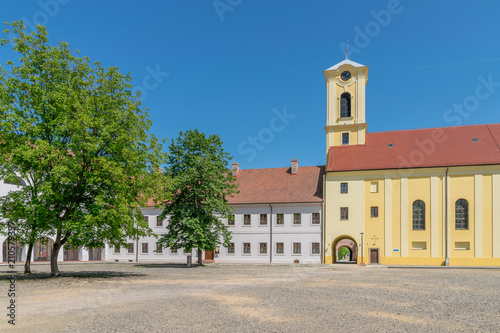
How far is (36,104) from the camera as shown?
21.4 meters

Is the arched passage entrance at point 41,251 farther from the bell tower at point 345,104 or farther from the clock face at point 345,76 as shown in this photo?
the clock face at point 345,76

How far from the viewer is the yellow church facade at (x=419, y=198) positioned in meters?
41.1

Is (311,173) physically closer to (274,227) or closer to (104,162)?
(274,227)

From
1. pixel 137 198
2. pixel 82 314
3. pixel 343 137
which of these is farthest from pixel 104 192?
pixel 343 137

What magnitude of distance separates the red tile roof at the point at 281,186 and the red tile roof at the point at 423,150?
286cm

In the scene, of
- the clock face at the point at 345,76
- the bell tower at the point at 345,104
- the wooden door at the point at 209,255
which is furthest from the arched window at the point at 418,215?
the wooden door at the point at 209,255

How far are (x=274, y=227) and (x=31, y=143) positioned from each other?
2957 centimetres

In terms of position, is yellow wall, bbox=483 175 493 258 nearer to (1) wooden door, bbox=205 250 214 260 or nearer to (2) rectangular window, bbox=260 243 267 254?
(2) rectangular window, bbox=260 243 267 254

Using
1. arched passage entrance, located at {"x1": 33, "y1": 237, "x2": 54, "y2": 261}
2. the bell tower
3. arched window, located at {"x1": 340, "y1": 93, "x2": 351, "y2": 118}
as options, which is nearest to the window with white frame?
the bell tower

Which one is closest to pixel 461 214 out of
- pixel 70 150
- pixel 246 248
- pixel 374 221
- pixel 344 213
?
pixel 374 221

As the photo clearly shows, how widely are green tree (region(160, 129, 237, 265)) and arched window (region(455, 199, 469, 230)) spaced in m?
21.9

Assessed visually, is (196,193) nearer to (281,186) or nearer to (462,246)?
(281,186)

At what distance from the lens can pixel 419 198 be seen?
43.1 meters

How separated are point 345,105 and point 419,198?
14.2m
